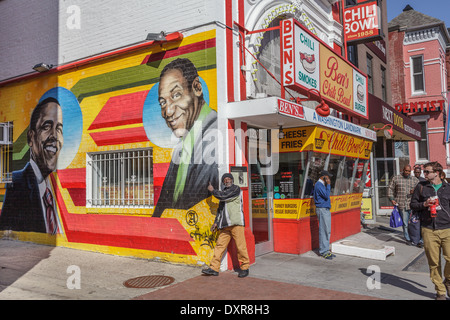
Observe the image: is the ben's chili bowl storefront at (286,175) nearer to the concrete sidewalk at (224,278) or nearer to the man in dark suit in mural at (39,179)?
the concrete sidewalk at (224,278)

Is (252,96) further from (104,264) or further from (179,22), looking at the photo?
(104,264)

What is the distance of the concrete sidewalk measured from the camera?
19.0 feet

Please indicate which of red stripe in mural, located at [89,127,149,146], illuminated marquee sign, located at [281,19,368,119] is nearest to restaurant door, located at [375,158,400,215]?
illuminated marquee sign, located at [281,19,368,119]

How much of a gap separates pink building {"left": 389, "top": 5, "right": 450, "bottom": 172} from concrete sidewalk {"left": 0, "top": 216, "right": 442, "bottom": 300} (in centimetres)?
1388

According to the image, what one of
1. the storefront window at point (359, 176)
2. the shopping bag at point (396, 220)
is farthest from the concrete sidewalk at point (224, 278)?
the storefront window at point (359, 176)

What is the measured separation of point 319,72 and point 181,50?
296 centimetres

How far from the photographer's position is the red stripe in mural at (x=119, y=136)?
8328 mm

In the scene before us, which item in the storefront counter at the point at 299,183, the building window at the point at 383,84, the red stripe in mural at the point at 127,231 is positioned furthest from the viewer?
the building window at the point at 383,84

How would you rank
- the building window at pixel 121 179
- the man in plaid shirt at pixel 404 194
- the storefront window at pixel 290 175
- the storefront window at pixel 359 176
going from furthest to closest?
the storefront window at pixel 359 176 < the man in plaid shirt at pixel 404 194 < the storefront window at pixel 290 175 < the building window at pixel 121 179

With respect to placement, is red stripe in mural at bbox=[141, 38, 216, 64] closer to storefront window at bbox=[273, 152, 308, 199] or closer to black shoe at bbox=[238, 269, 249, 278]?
storefront window at bbox=[273, 152, 308, 199]

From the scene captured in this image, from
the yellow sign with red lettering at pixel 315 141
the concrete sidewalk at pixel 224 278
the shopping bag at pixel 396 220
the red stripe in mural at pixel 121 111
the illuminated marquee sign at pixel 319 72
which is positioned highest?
the illuminated marquee sign at pixel 319 72

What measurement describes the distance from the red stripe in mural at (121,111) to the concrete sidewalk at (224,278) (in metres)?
2.87

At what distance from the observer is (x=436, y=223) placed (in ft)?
18.3
